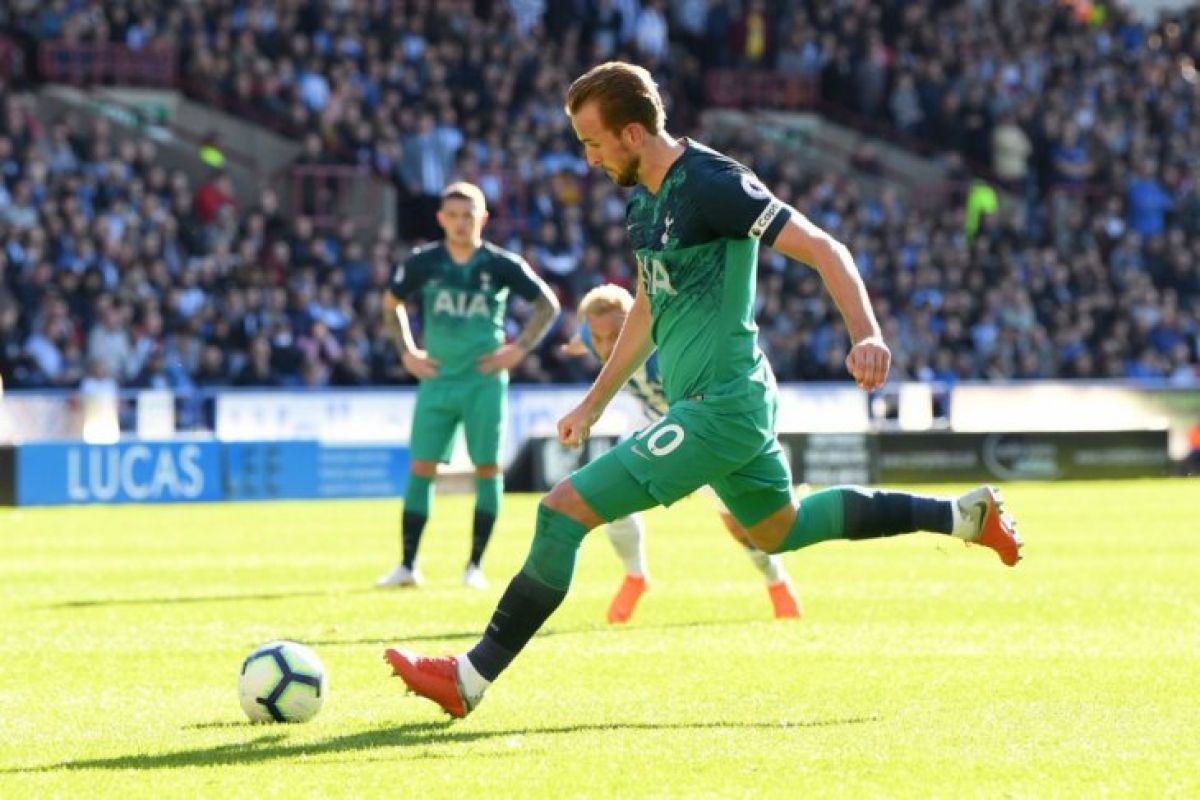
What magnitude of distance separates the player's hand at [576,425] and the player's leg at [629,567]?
168 inches

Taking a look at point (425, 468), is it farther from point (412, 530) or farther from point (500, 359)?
point (500, 359)

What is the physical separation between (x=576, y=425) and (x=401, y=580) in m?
6.94

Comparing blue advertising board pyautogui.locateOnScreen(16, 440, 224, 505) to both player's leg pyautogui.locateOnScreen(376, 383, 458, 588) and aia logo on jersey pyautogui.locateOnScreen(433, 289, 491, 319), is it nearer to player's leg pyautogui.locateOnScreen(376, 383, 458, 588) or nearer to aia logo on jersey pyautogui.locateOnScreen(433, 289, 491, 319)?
player's leg pyautogui.locateOnScreen(376, 383, 458, 588)

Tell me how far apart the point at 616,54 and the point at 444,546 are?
20.6 meters

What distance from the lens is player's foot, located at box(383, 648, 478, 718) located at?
8039mm

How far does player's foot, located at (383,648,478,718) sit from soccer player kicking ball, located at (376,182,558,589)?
6.79 meters

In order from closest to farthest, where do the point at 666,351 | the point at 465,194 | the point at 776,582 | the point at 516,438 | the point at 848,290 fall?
the point at 848,290 < the point at 666,351 < the point at 776,582 < the point at 465,194 < the point at 516,438

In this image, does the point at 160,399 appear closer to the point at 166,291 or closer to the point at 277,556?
the point at 166,291

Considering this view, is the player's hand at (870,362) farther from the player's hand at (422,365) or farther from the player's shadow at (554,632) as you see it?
the player's hand at (422,365)

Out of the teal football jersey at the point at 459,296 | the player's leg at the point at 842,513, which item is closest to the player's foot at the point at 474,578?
the teal football jersey at the point at 459,296

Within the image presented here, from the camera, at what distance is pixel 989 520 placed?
8.60 metres

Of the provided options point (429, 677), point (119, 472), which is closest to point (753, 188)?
point (429, 677)

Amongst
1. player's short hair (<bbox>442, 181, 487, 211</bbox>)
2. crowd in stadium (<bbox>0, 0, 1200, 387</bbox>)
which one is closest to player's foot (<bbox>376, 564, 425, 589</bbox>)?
player's short hair (<bbox>442, 181, 487, 211</bbox>)

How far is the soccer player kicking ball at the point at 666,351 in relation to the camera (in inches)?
307
